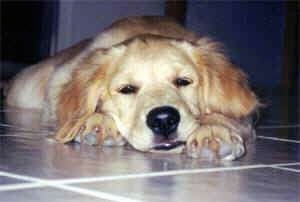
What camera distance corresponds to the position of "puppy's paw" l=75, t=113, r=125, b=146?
2.03 meters

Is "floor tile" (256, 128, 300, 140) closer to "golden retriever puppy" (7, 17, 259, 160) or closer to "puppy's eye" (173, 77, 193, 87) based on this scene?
"golden retriever puppy" (7, 17, 259, 160)

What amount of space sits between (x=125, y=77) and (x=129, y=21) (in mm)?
516

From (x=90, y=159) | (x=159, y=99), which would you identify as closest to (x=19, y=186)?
(x=90, y=159)

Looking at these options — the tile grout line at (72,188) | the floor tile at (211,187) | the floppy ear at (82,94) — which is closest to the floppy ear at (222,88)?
the floppy ear at (82,94)

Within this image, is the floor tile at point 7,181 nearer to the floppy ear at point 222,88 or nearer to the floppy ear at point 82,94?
the floppy ear at point 82,94

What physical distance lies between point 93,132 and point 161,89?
201 millimetres

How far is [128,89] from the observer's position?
213 cm

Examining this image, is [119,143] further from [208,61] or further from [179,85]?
[208,61]

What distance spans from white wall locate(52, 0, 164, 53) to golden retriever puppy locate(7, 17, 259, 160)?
2818 mm

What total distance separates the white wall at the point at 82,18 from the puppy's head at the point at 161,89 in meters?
3.01

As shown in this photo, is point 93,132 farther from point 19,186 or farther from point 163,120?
point 19,186

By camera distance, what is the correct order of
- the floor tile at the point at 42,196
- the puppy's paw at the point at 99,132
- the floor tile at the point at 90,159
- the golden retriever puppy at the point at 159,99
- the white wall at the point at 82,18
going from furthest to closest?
1. the white wall at the point at 82,18
2. the puppy's paw at the point at 99,132
3. the golden retriever puppy at the point at 159,99
4. the floor tile at the point at 90,159
5. the floor tile at the point at 42,196

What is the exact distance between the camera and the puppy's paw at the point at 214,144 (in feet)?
5.87

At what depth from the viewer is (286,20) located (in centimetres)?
610
